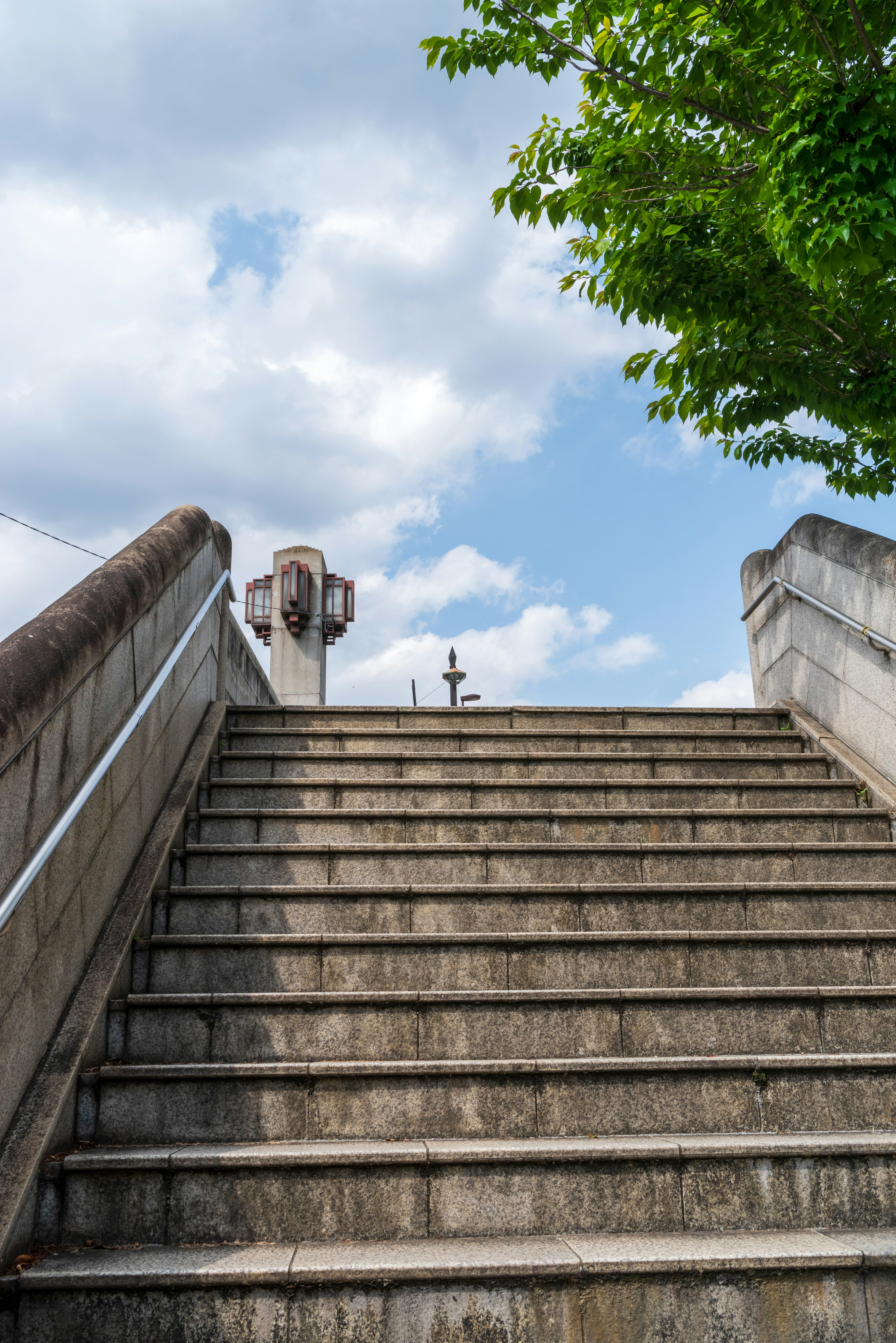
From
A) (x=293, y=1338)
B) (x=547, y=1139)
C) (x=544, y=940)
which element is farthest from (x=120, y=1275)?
(x=544, y=940)

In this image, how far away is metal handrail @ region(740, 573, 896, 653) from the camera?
17.4 ft

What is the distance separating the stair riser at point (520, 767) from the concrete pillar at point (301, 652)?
8.65 metres

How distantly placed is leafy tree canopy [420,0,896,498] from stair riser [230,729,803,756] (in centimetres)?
212

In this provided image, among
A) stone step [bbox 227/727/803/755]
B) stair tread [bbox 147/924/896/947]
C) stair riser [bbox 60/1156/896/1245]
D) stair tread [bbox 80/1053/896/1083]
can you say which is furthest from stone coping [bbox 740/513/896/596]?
stair riser [bbox 60/1156/896/1245]

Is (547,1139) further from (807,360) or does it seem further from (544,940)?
(807,360)

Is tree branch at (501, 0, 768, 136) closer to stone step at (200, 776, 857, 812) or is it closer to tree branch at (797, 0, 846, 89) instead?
tree branch at (797, 0, 846, 89)

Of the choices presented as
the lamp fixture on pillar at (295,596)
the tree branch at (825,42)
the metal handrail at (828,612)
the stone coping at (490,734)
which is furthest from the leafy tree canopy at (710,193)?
the lamp fixture on pillar at (295,596)

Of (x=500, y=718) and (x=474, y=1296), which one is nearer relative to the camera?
(x=474, y=1296)

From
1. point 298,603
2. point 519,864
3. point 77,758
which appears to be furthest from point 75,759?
point 298,603

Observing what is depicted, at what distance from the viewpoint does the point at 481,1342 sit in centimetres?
257

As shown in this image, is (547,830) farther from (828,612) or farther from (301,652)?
(301,652)

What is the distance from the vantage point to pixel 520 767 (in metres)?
5.62

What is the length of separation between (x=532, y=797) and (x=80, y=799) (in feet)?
9.01

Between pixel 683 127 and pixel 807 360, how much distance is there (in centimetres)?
162
